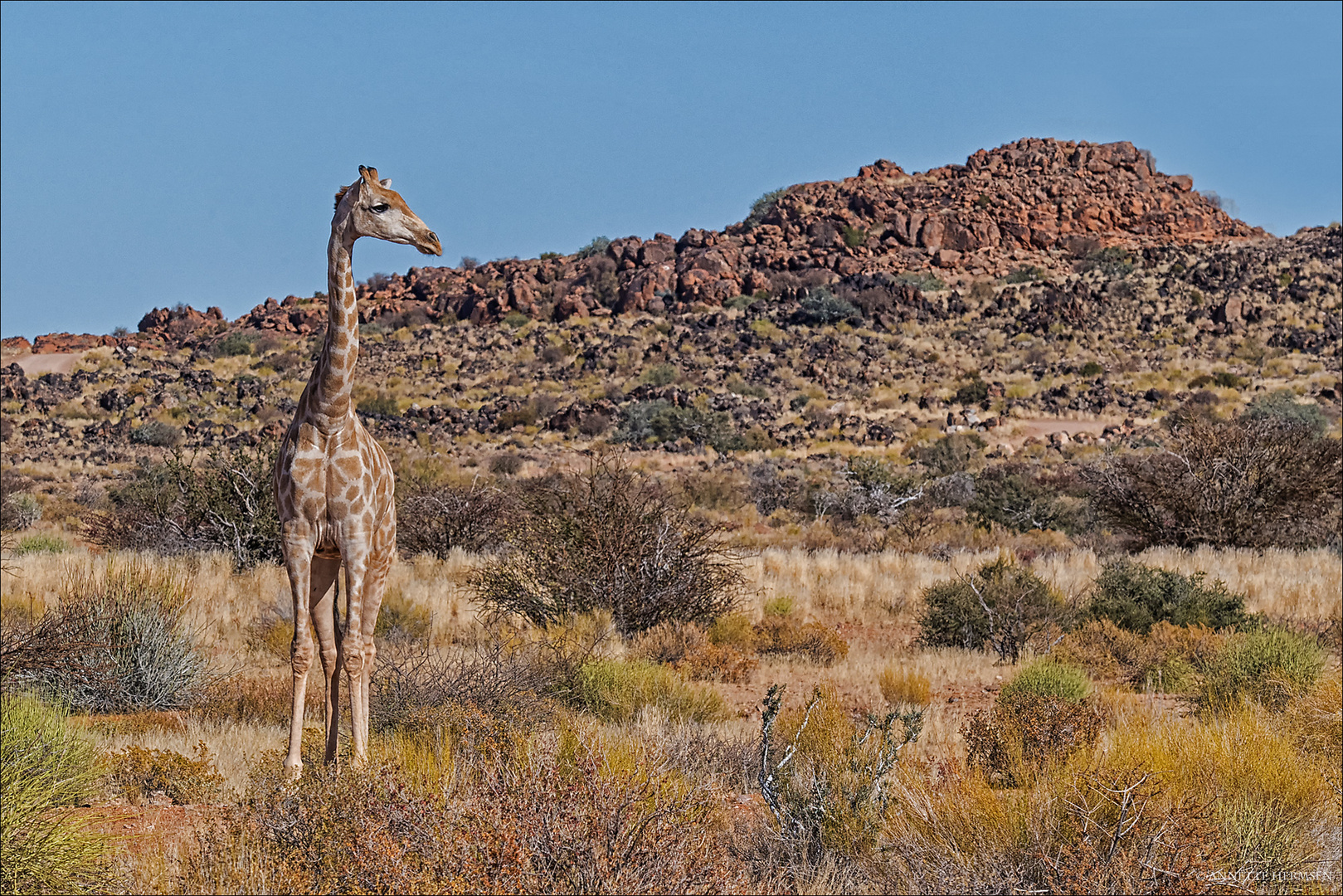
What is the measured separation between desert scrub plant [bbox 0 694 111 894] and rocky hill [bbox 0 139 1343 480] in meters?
29.8

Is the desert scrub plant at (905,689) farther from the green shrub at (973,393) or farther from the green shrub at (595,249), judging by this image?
the green shrub at (595,249)

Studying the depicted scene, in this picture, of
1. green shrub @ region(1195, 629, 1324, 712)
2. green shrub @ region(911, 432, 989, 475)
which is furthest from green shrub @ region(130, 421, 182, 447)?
green shrub @ region(1195, 629, 1324, 712)

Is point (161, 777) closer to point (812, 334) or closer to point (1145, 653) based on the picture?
point (1145, 653)

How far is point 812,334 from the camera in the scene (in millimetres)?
57500

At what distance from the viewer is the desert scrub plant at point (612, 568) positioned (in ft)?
39.9

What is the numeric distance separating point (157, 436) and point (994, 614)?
1348 inches

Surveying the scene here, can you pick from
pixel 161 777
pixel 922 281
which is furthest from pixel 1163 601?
pixel 922 281

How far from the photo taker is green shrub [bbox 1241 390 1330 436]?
3462 centimetres

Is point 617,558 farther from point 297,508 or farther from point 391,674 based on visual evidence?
point 297,508

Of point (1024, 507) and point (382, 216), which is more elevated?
point (382, 216)

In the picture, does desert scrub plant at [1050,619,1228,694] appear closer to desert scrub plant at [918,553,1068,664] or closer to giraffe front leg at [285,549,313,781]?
desert scrub plant at [918,553,1068,664]

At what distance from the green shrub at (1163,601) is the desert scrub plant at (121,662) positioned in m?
9.36

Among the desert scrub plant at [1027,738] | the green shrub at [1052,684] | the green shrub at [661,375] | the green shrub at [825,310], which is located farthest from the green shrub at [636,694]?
the green shrub at [825,310]

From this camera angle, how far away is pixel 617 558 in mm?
12164
